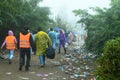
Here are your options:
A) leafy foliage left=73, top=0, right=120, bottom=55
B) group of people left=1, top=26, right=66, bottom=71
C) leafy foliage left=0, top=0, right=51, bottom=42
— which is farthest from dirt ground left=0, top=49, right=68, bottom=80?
leafy foliage left=0, top=0, right=51, bottom=42

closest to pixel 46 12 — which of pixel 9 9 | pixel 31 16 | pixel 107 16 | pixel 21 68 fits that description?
pixel 31 16

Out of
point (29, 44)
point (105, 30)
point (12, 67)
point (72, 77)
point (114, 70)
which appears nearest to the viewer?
point (114, 70)

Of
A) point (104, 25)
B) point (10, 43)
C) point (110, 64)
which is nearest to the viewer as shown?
point (110, 64)

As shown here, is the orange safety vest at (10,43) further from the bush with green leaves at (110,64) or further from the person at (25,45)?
the bush with green leaves at (110,64)

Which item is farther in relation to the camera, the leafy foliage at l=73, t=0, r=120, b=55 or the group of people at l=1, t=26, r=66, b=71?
the leafy foliage at l=73, t=0, r=120, b=55

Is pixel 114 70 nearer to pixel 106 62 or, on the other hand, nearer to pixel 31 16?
pixel 106 62

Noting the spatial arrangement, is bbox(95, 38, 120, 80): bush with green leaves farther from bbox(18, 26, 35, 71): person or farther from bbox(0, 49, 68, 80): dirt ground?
bbox(18, 26, 35, 71): person

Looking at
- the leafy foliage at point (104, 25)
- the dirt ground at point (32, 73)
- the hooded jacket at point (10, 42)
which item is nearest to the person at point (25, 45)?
the dirt ground at point (32, 73)

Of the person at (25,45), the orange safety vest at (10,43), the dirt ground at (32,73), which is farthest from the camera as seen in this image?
the orange safety vest at (10,43)

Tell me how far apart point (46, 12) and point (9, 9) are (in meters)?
8.93

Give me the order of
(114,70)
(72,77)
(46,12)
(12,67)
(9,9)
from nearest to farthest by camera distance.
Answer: (114,70)
(72,77)
(12,67)
(9,9)
(46,12)

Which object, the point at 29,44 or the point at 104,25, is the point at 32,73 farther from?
the point at 104,25

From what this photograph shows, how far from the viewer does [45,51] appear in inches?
598

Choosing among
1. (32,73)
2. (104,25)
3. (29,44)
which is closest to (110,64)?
(32,73)
